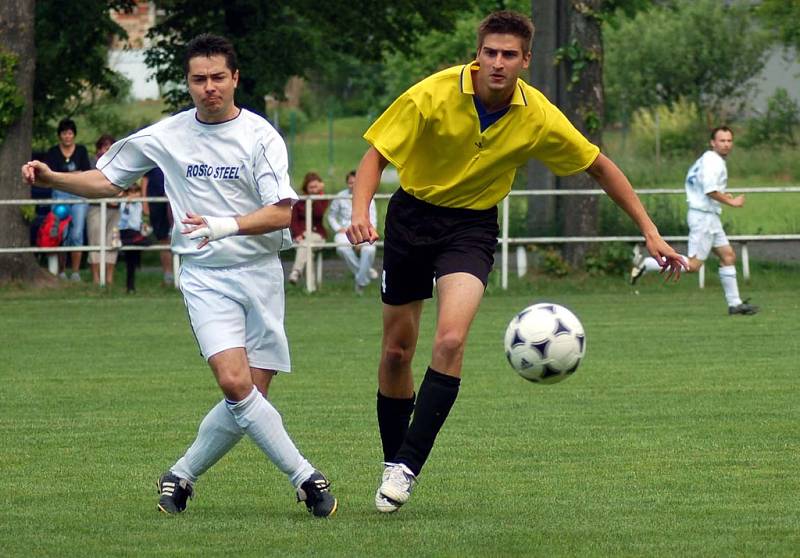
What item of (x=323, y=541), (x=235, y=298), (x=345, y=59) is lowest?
(x=323, y=541)

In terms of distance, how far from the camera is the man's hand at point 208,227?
645 cm

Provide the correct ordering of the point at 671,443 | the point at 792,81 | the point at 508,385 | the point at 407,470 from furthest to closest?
1. the point at 792,81
2. the point at 508,385
3. the point at 671,443
4. the point at 407,470

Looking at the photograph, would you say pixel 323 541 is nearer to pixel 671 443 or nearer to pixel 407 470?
pixel 407 470

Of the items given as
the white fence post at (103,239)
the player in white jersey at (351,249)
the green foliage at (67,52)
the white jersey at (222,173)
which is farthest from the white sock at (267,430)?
the green foliage at (67,52)

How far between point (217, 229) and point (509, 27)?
57.9 inches

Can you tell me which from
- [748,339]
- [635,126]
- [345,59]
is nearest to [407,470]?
[748,339]

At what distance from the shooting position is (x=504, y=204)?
21.0 meters

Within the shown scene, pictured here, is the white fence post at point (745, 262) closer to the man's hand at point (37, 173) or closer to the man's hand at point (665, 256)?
the man's hand at point (665, 256)

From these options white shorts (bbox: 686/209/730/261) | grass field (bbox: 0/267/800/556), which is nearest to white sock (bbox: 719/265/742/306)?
white shorts (bbox: 686/209/730/261)

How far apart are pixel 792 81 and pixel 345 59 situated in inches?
1337

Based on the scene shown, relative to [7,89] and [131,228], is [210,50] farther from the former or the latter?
[7,89]

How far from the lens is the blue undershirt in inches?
273

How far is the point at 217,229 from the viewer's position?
21.3ft

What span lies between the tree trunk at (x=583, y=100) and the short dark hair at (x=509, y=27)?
50.5ft
